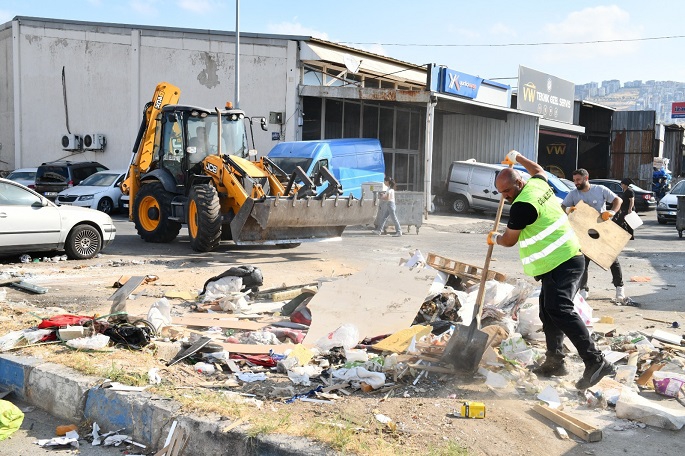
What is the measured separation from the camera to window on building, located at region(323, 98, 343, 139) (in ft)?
80.6

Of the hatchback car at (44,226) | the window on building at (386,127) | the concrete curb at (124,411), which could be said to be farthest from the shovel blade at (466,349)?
the window on building at (386,127)

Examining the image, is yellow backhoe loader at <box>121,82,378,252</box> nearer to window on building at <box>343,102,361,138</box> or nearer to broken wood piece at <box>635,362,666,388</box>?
broken wood piece at <box>635,362,666,388</box>

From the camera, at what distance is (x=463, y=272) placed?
8.38 metres

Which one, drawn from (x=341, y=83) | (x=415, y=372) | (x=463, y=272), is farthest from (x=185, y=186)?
(x=341, y=83)

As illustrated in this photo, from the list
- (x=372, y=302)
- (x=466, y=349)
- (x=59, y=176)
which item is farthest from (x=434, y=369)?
(x=59, y=176)

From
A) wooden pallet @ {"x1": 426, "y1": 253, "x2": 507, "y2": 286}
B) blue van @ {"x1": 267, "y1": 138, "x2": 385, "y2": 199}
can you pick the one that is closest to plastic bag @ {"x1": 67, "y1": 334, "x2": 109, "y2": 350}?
wooden pallet @ {"x1": 426, "y1": 253, "x2": 507, "y2": 286}

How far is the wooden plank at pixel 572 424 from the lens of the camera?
421 cm

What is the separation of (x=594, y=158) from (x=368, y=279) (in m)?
34.6

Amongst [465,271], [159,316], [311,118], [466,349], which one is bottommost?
[159,316]

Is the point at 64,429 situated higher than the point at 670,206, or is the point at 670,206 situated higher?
the point at 670,206

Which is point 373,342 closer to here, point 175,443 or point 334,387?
point 334,387

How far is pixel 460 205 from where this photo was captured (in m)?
24.6

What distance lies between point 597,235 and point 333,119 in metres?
17.8

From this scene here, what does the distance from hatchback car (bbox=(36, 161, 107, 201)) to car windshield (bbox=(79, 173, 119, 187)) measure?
2.73ft
